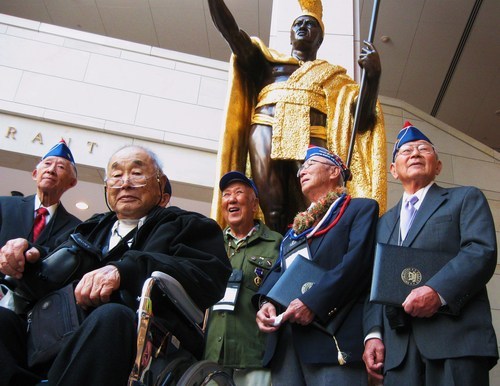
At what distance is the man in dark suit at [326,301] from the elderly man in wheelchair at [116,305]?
32 centimetres

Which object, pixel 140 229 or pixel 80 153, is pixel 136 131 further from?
pixel 140 229

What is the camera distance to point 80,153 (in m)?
5.18

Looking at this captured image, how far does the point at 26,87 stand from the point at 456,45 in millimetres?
6524

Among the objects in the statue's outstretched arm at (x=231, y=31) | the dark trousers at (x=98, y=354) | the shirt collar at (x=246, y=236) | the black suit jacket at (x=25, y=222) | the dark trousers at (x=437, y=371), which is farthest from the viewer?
the statue's outstretched arm at (x=231, y=31)

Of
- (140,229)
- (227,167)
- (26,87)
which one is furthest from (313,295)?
(26,87)

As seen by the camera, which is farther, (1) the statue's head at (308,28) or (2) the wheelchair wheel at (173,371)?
(1) the statue's head at (308,28)

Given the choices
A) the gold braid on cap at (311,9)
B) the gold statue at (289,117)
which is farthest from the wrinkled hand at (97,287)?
the gold braid on cap at (311,9)

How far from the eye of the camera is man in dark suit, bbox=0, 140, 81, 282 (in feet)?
6.66

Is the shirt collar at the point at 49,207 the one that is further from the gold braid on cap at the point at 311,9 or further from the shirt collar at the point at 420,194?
the gold braid on cap at the point at 311,9

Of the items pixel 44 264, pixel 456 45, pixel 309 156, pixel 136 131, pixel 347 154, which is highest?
pixel 456 45

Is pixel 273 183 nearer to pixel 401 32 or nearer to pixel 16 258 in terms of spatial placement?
pixel 16 258

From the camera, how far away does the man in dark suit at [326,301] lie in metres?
1.53

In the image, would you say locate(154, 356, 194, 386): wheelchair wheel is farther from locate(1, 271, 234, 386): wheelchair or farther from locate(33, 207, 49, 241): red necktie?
locate(33, 207, 49, 241): red necktie

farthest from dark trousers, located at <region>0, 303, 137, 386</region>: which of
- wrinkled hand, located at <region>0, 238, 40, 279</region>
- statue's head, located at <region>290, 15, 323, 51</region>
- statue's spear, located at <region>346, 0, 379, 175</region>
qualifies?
statue's head, located at <region>290, 15, 323, 51</region>
